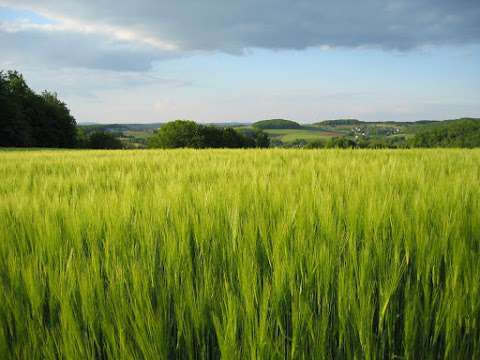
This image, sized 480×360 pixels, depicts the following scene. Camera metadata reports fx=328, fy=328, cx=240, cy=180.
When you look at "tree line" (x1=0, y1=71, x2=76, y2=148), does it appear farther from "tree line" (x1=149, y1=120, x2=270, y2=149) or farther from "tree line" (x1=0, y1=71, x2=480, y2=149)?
"tree line" (x1=149, y1=120, x2=270, y2=149)

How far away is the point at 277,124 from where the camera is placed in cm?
11175

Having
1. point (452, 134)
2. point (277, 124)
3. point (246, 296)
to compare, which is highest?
point (277, 124)

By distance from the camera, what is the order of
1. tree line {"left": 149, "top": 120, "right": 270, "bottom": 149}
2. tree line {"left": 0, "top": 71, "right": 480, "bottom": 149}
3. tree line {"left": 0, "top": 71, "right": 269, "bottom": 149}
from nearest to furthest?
tree line {"left": 0, "top": 71, "right": 480, "bottom": 149} → tree line {"left": 0, "top": 71, "right": 269, "bottom": 149} → tree line {"left": 149, "top": 120, "right": 270, "bottom": 149}

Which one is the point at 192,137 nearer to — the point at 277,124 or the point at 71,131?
the point at 71,131

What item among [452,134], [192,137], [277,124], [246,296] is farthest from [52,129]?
[277,124]

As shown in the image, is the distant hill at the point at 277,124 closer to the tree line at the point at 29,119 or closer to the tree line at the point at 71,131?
the tree line at the point at 71,131

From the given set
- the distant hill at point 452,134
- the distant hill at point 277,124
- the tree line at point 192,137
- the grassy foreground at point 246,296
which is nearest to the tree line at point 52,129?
the tree line at point 192,137

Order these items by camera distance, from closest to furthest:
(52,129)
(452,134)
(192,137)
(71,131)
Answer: (452,134) < (52,129) < (71,131) < (192,137)

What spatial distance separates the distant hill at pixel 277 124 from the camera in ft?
340

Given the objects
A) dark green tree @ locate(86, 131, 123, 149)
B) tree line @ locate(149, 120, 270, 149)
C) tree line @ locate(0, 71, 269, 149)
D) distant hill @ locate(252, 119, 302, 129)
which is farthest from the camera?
distant hill @ locate(252, 119, 302, 129)

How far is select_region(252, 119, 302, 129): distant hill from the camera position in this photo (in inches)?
4085

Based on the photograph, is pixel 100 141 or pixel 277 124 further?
pixel 277 124

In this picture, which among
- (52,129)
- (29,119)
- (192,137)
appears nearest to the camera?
(29,119)

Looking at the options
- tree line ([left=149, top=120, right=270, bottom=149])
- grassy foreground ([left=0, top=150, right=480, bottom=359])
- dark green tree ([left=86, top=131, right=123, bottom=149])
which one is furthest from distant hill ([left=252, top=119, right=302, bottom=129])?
grassy foreground ([left=0, top=150, right=480, bottom=359])
